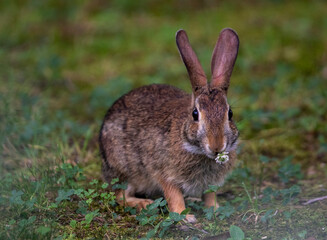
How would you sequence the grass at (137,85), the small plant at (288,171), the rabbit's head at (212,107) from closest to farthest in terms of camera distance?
the rabbit's head at (212,107) < the grass at (137,85) < the small plant at (288,171)

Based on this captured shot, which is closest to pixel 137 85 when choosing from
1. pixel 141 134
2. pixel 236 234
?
pixel 141 134

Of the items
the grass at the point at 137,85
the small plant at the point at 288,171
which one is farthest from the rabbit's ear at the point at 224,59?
the small plant at the point at 288,171

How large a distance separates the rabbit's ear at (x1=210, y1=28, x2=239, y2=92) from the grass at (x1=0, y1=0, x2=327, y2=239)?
876mm

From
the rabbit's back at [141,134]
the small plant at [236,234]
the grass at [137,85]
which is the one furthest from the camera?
the rabbit's back at [141,134]

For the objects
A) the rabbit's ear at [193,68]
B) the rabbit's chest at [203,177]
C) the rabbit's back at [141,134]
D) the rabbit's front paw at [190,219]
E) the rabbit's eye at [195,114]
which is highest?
the rabbit's ear at [193,68]

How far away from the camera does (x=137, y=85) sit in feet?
25.7

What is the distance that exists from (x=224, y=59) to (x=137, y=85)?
3.17 m

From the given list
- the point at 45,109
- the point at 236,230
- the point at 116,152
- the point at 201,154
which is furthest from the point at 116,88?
the point at 236,230

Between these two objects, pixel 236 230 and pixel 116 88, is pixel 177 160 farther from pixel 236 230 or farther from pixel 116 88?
pixel 116 88

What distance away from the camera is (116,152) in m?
5.16

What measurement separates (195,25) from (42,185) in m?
5.77

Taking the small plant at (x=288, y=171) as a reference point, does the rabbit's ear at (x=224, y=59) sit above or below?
above

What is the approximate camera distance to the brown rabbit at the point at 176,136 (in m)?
4.37

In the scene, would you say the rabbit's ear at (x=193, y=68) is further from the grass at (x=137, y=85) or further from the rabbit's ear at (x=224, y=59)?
the grass at (x=137, y=85)
